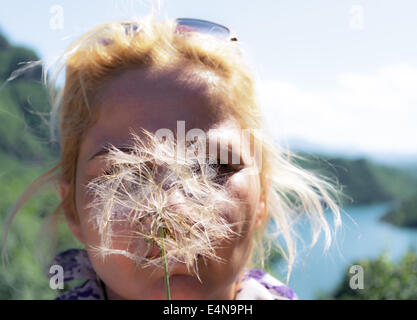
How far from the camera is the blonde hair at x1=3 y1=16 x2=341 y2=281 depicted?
1941 millimetres

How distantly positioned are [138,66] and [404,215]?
8.18 metres

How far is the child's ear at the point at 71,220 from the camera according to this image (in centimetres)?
207

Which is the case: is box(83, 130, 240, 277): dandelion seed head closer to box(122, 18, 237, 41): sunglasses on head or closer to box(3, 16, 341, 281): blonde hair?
box(3, 16, 341, 281): blonde hair

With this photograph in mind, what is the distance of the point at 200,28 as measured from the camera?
7.04 ft

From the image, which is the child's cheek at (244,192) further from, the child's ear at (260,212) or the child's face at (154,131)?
the child's ear at (260,212)

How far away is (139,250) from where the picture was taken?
122 centimetres

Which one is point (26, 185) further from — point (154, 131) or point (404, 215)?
point (404, 215)

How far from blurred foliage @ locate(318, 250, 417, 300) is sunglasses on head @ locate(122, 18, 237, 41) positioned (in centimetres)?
332

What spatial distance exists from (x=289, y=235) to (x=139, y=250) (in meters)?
1.66

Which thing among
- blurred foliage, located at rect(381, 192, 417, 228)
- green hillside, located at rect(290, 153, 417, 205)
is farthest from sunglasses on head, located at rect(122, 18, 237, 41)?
green hillside, located at rect(290, 153, 417, 205)

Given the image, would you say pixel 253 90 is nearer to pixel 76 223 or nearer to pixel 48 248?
pixel 76 223

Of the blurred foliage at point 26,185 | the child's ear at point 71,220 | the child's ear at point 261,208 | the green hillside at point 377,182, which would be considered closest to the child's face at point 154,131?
the child's ear at point 71,220

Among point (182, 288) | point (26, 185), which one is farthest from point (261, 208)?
point (26, 185)
